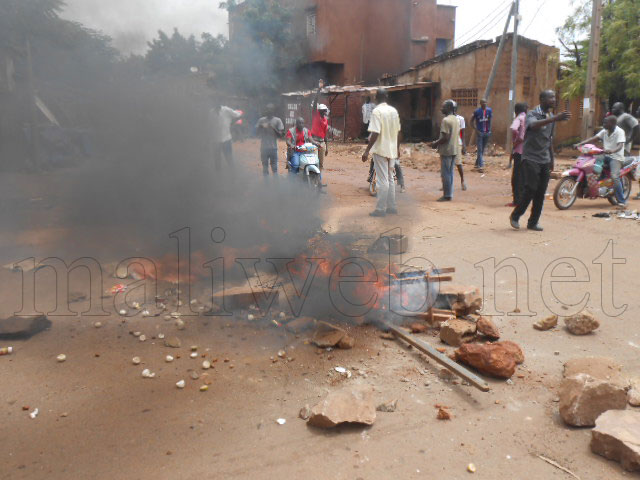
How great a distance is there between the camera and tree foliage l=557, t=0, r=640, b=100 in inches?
632

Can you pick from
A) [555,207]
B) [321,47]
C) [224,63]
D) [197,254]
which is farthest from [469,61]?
[197,254]

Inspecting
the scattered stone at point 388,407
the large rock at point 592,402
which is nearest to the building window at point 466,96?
the large rock at point 592,402

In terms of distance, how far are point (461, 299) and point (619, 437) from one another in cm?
173

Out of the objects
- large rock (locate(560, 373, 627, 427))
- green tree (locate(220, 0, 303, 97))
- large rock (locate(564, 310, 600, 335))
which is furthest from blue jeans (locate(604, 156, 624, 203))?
green tree (locate(220, 0, 303, 97))

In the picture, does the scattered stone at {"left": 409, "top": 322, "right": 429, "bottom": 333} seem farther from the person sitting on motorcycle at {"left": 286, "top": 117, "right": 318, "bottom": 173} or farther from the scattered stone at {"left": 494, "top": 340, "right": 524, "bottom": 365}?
the person sitting on motorcycle at {"left": 286, "top": 117, "right": 318, "bottom": 173}

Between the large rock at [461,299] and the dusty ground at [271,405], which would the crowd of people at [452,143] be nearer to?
the dusty ground at [271,405]

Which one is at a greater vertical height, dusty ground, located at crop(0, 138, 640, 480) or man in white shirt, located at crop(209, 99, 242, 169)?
man in white shirt, located at crop(209, 99, 242, 169)

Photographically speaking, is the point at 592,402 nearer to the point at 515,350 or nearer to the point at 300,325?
the point at 515,350

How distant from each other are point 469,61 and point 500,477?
19914 millimetres

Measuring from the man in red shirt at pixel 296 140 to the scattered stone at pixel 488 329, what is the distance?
5.90 m

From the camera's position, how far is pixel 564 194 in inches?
328

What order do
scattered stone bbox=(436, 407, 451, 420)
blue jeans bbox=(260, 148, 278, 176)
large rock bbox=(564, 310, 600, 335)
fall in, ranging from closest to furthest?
1. scattered stone bbox=(436, 407, 451, 420)
2. large rock bbox=(564, 310, 600, 335)
3. blue jeans bbox=(260, 148, 278, 176)

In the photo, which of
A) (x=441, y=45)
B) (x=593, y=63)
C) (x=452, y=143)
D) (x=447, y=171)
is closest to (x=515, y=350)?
(x=452, y=143)

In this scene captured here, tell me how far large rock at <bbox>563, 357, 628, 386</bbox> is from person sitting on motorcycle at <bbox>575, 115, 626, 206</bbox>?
6164 mm
